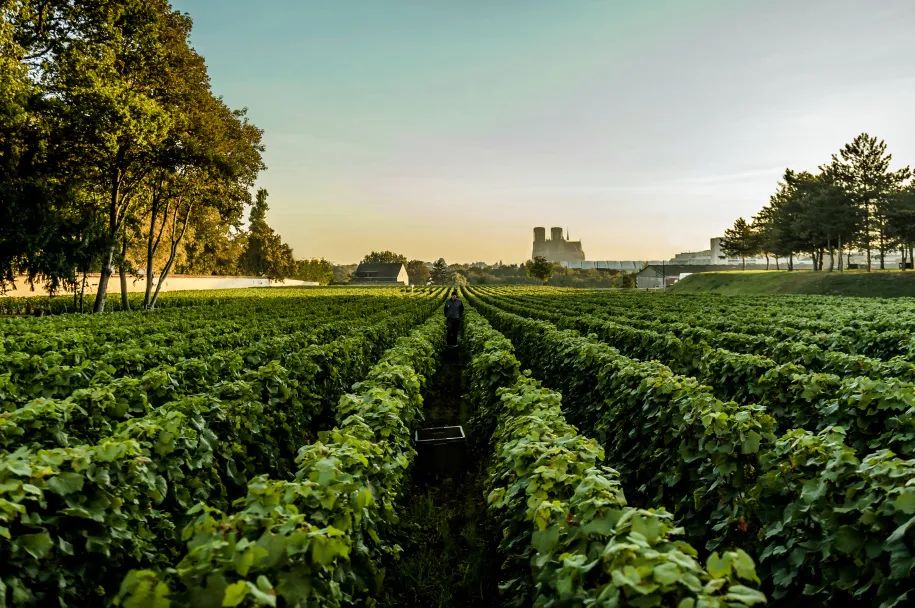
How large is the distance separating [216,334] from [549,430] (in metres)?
13.0

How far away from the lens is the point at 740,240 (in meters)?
94.2

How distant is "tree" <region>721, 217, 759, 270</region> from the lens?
91938mm

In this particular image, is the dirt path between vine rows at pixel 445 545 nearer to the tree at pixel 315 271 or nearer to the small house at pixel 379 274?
the tree at pixel 315 271

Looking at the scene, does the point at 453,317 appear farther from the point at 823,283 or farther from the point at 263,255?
the point at 263,255

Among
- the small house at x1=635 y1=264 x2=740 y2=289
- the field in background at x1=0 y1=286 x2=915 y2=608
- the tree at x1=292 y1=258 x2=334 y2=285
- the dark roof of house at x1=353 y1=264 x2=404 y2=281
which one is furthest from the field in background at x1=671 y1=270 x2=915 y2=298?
the tree at x1=292 y1=258 x2=334 y2=285

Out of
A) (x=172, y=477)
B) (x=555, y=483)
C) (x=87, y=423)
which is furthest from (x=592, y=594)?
Result: (x=87, y=423)

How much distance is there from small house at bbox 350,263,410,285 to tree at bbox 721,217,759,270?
3510 inches

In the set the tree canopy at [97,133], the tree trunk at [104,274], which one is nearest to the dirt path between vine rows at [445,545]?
the tree canopy at [97,133]

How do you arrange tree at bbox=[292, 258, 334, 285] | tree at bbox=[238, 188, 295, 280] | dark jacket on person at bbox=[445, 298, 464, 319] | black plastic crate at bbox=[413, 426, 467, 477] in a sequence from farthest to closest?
1. tree at bbox=[292, 258, 334, 285]
2. tree at bbox=[238, 188, 295, 280]
3. dark jacket on person at bbox=[445, 298, 464, 319]
4. black plastic crate at bbox=[413, 426, 467, 477]

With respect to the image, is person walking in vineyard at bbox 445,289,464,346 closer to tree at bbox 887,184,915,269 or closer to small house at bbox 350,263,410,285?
tree at bbox 887,184,915,269

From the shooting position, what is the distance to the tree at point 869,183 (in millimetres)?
58781

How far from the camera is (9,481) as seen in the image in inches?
120

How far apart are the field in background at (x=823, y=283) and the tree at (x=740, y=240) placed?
92.8ft

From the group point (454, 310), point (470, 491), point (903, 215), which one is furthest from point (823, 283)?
point (470, 491)
